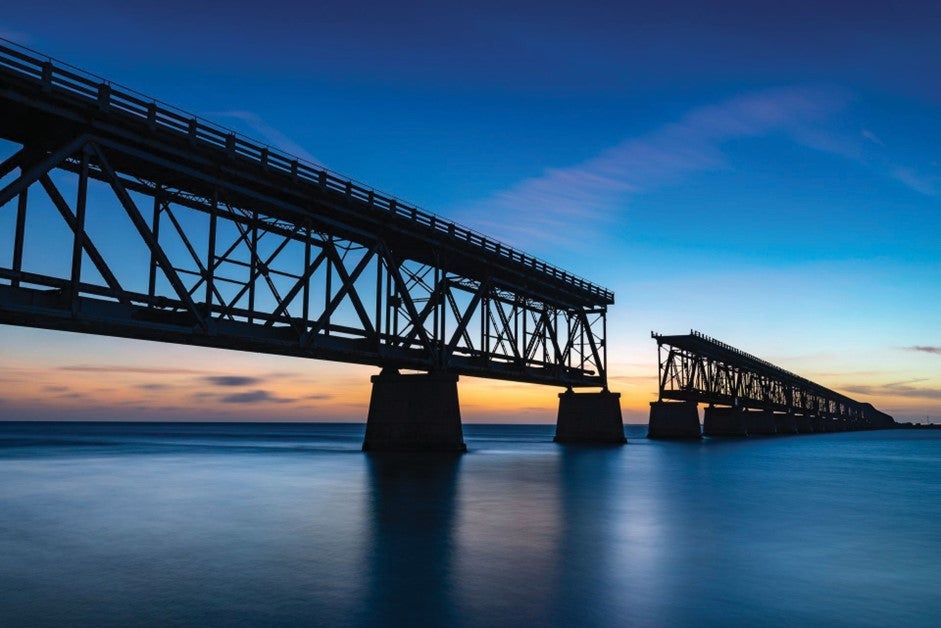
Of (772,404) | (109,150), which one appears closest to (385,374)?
(109,150)

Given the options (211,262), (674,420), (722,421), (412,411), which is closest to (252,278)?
(211,262)

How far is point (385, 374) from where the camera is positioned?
144ft

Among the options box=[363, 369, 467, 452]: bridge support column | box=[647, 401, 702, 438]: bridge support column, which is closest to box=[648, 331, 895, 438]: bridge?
box=[647, 401, 702, 438]: bridge support column

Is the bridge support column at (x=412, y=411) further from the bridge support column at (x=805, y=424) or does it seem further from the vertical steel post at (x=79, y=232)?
the bridge support column at (x=805, y=424)

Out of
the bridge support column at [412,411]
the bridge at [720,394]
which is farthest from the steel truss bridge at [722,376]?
the bridge support column at [412,411]

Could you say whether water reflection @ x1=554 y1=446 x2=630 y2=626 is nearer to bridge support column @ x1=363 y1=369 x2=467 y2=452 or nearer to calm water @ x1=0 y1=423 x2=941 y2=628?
calm water @ x1=0 y1=423 x2=941 y2=628

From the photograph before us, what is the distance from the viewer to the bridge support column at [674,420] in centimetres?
10731

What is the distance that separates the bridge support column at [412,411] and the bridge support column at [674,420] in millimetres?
68830

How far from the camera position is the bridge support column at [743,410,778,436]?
154m

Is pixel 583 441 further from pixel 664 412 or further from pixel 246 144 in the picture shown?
pixel 246 144

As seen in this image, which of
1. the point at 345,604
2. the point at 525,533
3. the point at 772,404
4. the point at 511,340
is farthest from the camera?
the point at 772,404

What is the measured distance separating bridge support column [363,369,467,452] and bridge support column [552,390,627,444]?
90.7 ft

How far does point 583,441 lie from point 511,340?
77.6ft

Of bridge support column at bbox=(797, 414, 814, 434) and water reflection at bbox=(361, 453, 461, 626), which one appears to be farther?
bridge support column at bbox=(797, 414, 814, 434)
